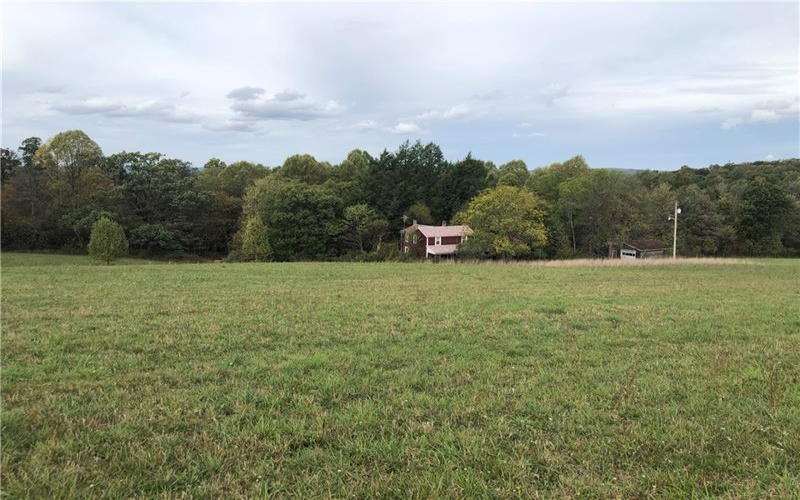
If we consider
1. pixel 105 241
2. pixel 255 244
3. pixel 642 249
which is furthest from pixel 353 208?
pixel 642 249

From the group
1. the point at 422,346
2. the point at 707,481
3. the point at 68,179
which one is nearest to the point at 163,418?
the point at 422,346

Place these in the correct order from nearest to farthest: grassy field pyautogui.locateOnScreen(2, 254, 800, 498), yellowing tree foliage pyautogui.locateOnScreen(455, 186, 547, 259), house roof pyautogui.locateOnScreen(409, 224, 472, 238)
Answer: grassy field pyautogui.locateOnScreen(2, 254, 800, 498) < yellowing tree foliage pyautogui.locateOnScreen(455, 186, 547, 259) < house roof pyautogui.locateOnScreen(409, 224, 472, 238)

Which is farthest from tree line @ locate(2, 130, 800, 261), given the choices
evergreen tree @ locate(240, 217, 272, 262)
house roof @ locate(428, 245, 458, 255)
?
house roof @ locate(428, 245, 458, 255)

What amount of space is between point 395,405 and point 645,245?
203 ft

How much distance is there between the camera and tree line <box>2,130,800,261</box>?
4834 cm

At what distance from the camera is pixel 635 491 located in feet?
10.5

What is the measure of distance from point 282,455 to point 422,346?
351 centimetres

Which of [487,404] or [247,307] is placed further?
[247,307]

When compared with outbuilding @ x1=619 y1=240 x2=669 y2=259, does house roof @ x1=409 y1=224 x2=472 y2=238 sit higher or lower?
higher

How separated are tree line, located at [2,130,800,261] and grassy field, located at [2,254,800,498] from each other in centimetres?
3567

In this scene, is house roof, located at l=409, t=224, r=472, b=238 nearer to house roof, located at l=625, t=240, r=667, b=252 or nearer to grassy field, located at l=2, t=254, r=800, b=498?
house roof, located at l=625, t=240, r=667, b=252

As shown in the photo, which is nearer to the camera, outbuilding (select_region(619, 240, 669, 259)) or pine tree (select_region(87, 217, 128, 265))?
pine tree (select_region(87, 217, 128, 265))

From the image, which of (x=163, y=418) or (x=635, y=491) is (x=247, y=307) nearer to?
(x=163, y=418)

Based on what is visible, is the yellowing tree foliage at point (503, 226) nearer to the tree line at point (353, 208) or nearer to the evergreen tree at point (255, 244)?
the tree line at point (353, 208)
